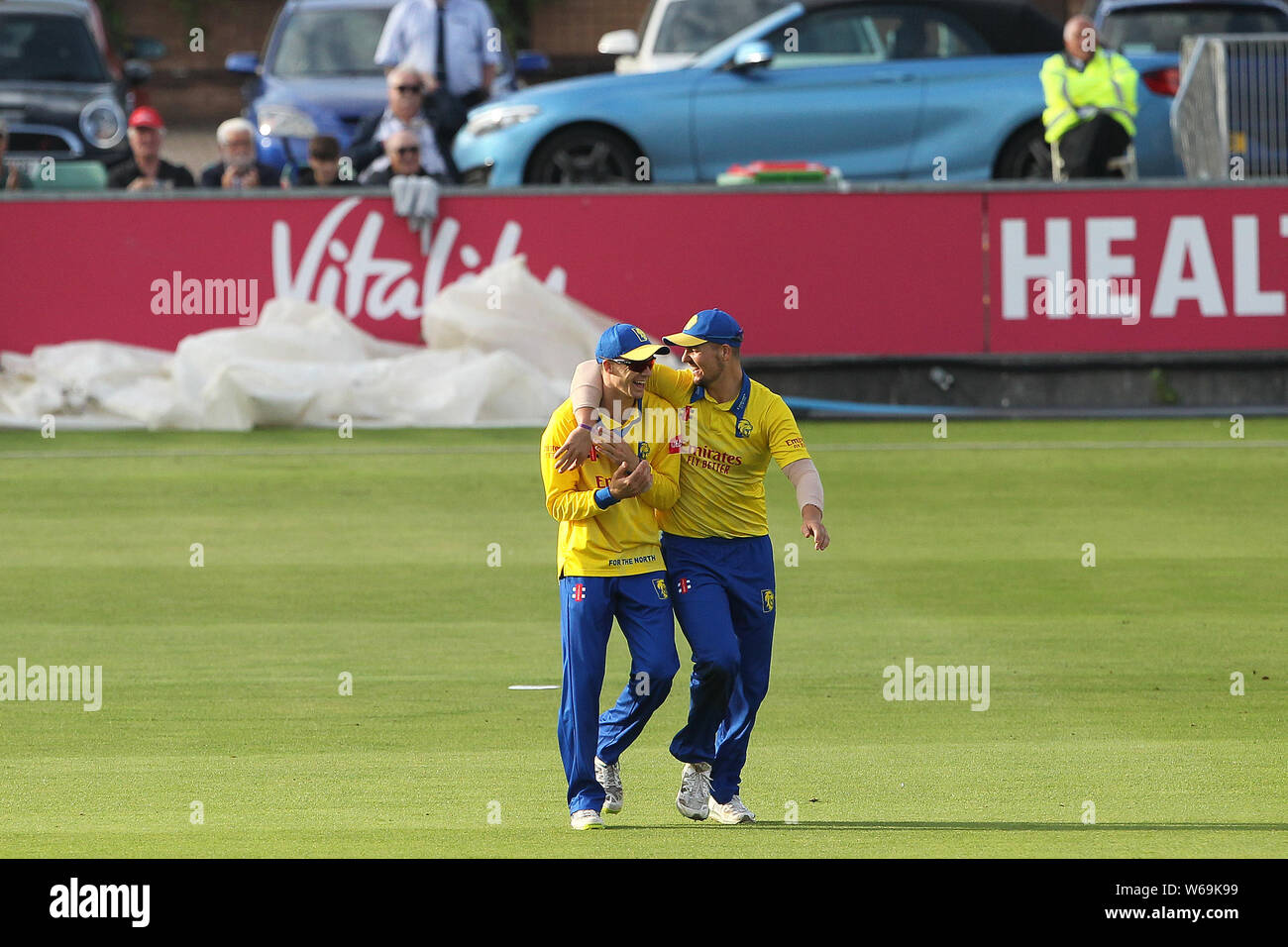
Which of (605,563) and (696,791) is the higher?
(605,563)

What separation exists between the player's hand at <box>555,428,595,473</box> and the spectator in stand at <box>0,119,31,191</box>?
47.0 feet

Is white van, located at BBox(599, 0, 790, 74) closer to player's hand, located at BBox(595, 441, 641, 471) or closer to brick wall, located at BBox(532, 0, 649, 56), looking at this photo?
brick wall, located at BBox(532, 0, 649, 56)

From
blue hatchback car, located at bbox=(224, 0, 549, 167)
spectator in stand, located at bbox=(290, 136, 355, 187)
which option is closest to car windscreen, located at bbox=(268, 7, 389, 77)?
blue hatchback car, located at bbox=(224, 0, 549, 167)

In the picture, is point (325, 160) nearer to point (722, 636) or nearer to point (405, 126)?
point (405, 126)

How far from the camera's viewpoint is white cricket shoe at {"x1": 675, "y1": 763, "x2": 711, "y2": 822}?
321 inches

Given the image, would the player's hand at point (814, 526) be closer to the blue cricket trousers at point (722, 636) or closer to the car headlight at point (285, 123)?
the blue cricket trousers at point (722, 636)

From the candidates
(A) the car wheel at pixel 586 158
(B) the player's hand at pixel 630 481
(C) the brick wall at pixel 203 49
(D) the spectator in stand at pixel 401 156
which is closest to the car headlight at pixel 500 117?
(A) the car wheel at pixel 586 158

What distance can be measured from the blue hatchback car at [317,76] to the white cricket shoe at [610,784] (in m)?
16.0

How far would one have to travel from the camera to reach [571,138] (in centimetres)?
2162

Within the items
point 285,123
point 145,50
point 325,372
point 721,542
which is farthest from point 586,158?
point 721,542

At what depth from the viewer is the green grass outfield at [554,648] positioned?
26.4 feet

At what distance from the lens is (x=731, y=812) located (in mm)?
8086

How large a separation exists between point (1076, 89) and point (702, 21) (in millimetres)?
5296

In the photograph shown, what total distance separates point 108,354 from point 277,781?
10670 millimetres
